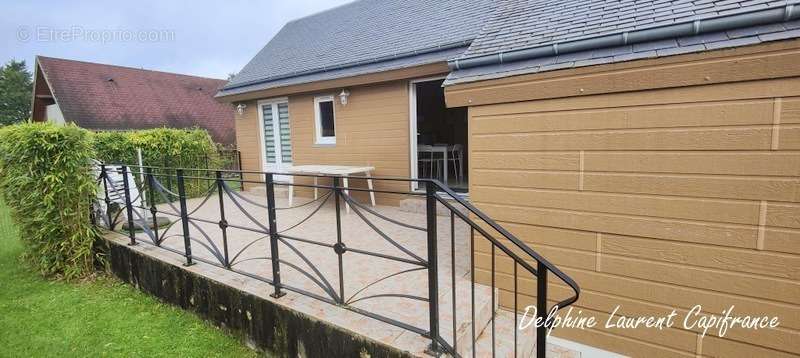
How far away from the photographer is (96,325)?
11.1ft

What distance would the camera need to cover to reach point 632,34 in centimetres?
230

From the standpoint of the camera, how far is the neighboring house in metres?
13.7

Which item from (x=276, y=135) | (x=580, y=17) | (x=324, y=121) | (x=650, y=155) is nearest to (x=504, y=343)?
(x=650, y=155)

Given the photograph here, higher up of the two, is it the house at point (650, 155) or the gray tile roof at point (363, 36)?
the gray tile roof at point (363, 36)

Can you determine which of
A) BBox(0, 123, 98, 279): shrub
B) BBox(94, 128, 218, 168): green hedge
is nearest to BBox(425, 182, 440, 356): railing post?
BBox(0, 123, 98, 279): shrub

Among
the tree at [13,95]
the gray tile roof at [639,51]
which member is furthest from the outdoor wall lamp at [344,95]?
the tree at [13,95]

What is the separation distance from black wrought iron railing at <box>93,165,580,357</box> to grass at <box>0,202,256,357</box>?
0.59 meters

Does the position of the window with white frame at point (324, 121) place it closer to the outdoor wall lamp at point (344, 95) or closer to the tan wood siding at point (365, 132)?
the tan wood siding at point (365, 132)

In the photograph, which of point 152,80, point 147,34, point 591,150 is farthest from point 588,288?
point 152,80

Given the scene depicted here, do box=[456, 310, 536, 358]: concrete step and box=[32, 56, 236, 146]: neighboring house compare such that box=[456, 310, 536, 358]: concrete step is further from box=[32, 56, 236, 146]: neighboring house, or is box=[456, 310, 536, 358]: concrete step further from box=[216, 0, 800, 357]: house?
box=[32, 56, 236, 146]: neighboring house

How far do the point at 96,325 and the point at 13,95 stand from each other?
37.7 metres

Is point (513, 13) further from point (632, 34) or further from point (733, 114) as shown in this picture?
point (733, 114)

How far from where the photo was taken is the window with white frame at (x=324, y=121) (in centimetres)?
692

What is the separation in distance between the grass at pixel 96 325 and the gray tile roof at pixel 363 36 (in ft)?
13.7
